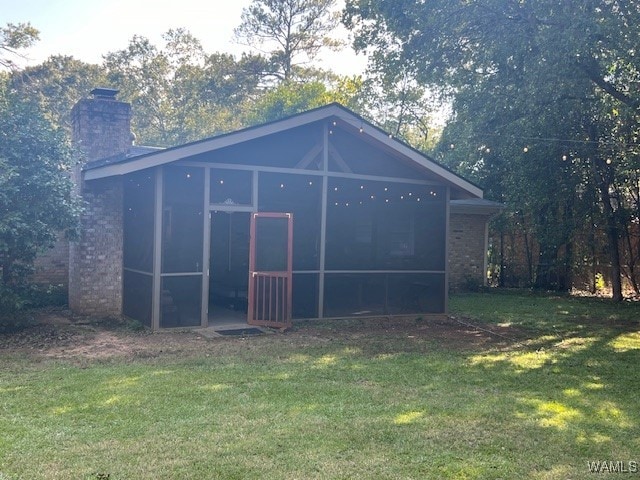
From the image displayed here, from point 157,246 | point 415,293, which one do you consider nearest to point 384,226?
point 415,293

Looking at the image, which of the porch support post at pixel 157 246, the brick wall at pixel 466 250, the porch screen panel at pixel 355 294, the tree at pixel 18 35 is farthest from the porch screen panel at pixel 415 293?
the tree at pixel 18 35

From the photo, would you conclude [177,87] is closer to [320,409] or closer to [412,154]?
[412,154]

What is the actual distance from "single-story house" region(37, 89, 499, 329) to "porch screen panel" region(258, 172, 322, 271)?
0.06 ft

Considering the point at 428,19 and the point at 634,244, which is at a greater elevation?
the point at 428,19

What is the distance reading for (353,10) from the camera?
516 inches

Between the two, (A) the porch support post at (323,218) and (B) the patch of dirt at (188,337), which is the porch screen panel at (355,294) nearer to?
Answer: (A) the porch support post at (323,218)

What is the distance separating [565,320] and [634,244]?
6.39 metres

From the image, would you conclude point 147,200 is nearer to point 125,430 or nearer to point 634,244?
point 125,430

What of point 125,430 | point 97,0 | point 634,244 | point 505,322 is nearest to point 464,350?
point 505,322

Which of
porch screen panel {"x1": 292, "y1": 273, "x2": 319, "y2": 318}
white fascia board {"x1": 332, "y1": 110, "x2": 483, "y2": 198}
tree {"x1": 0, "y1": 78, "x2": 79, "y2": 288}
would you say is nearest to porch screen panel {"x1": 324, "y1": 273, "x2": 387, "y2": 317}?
porch screen panel {"x1": 292, "y1": 273, "x2": 319, "y2": 318}

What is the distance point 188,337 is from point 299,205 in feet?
10.1

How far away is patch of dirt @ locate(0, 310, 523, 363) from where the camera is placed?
7617mm

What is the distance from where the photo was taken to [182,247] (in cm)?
923

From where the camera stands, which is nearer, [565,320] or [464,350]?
[464,350]
